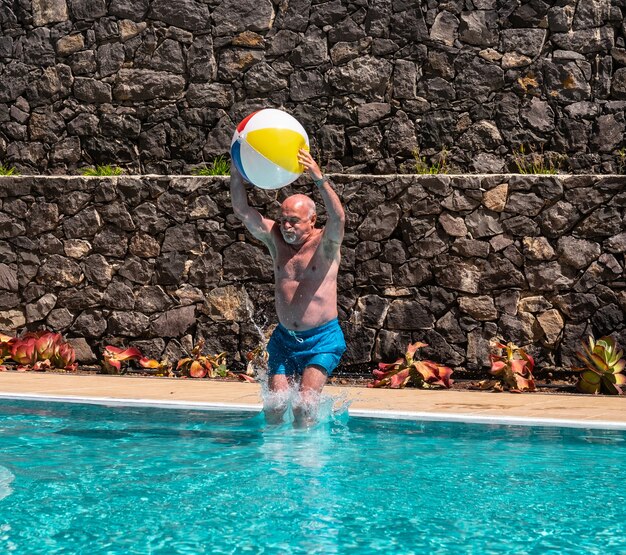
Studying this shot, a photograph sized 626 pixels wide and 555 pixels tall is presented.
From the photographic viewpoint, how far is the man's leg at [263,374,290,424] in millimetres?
6578

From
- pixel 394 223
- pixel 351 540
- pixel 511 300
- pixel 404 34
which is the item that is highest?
pixel 404 34

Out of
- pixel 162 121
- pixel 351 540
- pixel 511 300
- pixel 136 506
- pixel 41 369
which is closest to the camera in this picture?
pixel 351 540

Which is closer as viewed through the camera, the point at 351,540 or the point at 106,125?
the point at 351,540

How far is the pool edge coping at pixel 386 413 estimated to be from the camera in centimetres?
658

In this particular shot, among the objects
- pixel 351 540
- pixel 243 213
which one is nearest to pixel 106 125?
pixel 243 213

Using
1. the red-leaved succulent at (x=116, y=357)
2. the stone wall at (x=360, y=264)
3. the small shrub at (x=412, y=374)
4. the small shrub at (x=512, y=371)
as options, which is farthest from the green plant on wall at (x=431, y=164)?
the red-leaved succulent at (x=116, y=357)

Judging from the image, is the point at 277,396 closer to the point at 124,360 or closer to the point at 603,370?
the point at 603,370

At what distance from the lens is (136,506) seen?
4.66 m

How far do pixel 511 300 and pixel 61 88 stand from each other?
19.5 ft

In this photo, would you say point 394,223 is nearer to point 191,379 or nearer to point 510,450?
point 191,379

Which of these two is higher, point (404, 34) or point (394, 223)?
point (404, 34)

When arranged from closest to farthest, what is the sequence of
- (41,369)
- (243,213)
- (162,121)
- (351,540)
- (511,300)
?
1. (351,540)
2. (243,213)
3. (511,300)
4. (41,369)
5. (162,121)

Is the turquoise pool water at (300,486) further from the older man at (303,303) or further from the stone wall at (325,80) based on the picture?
the stone wall at (325,80)

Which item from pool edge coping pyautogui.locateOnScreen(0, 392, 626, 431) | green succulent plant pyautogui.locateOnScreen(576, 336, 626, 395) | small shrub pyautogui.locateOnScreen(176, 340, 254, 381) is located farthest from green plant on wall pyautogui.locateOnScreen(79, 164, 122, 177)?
green succulent plant pyautogui.locateOnScreen(576, 336, 626, 395)
